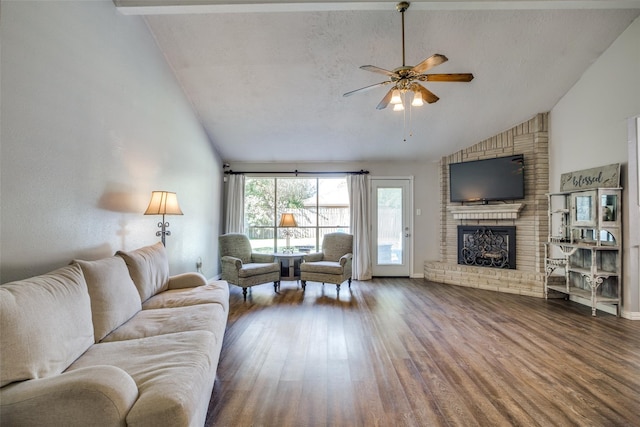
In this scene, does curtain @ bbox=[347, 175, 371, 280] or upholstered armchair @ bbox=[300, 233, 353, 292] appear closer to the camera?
upholstered armchair @ bbox=[300, 233, 353, 292]

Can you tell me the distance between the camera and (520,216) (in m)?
4.80

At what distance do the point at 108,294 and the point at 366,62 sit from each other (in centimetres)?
350

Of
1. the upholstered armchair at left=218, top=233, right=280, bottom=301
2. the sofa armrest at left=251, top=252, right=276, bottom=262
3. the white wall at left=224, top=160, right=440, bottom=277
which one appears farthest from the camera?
the white wall at left=224, top=160, right=440, bottom=277

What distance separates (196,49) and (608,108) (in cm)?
507

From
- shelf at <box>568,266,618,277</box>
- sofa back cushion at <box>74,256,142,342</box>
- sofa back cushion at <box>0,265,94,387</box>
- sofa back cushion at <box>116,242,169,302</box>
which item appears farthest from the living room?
sofa back cushion at <box>0,265,94,387</box>

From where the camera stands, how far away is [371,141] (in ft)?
17.0

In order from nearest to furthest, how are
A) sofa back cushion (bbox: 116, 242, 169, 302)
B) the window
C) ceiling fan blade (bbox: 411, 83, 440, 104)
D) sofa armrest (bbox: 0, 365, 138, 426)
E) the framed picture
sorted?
sofa armrest (bbox: 0, 365, 138, 426), sofa back cushion (bbox: 116, 242, 169, 302), ceiling fan blade (bbox: 411, 83, 440, 104), the framed picture, the window

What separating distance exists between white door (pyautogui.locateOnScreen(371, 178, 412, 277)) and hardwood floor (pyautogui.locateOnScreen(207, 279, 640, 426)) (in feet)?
6.06

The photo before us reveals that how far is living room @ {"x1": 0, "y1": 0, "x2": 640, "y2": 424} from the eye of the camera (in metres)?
1.82

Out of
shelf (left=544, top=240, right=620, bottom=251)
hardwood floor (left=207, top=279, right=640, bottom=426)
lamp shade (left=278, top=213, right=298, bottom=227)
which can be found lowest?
hardwood floor (left=207, top=279, right=640, bottom=426)

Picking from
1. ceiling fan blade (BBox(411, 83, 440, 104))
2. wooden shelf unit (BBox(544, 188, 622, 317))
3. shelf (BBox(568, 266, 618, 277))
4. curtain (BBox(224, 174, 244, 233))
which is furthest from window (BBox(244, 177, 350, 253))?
shelf (BBox(568, 266, 618, 277))

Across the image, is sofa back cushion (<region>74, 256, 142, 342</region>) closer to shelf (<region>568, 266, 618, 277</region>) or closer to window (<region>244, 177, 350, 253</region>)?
window (<region>244, 177, 350, 253</region>)

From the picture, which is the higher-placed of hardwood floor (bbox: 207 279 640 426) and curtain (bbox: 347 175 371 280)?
curtain (bbox: 347 175 371 280)

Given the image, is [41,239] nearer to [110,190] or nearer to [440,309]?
[110,190]
